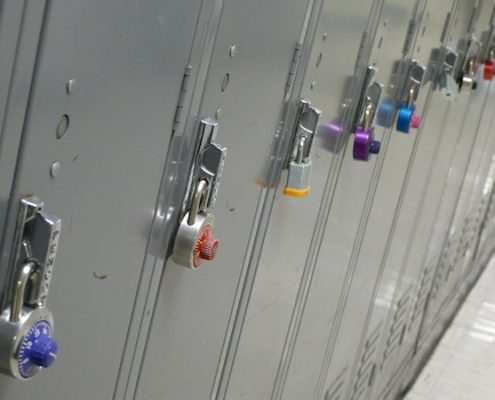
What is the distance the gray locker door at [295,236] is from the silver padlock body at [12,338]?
91 cm

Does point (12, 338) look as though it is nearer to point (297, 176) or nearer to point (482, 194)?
point (297, 176)

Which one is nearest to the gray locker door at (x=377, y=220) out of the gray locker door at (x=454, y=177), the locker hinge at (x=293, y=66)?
the locker hinge at (x=293, y=66)

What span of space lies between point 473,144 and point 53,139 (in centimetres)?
366

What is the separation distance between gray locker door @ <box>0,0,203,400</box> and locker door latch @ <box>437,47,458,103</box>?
2057 millimetres

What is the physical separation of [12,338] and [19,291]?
0.05 m

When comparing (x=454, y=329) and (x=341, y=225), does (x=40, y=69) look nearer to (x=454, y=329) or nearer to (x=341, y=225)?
(x=341, y=225)

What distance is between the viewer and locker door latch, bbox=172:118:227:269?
135cm

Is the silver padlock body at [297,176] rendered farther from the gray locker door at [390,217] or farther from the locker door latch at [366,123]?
the gray locker door at [390,217]

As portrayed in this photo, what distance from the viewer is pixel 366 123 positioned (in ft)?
7.54

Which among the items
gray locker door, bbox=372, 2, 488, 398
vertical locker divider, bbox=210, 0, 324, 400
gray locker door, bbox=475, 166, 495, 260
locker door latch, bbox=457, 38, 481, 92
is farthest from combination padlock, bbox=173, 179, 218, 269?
gray locker door, bbox=475, 166, 495, 260

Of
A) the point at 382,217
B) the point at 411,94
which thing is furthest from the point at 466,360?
the point at 411,94

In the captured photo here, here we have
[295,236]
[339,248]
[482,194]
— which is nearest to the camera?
[295,236]

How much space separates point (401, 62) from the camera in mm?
2574

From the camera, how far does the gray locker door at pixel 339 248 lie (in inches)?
90.7
